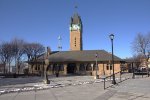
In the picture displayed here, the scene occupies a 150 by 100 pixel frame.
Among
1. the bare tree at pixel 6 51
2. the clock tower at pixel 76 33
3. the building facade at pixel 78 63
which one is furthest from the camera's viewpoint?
the clock tower at pixel 76 33

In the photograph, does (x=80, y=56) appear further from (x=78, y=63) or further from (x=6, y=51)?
(x=6, y=51)

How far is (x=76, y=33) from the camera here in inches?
4847

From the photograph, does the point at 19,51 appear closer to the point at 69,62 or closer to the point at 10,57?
the point at 10,57

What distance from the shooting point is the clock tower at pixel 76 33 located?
121 meters

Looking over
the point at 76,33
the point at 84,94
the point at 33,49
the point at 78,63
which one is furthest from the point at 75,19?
the point at 84,94

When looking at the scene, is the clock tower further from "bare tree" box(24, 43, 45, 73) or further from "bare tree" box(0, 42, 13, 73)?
"bare tree" box(0, 42, 13, 73)

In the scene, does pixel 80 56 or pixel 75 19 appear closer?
pixel 80 56

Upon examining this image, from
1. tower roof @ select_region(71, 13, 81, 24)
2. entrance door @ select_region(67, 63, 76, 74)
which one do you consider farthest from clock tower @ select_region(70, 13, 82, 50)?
entrance door @ select_region(67, 63, 76, 74)

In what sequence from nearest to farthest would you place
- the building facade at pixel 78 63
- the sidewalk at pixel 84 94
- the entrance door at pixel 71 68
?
1. the sidewalk at pixel 84 94
2. the building facade at pixel 78 63
3. the entrance door at pixel 71 68

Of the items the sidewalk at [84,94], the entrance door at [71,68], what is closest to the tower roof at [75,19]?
the entrance door at [71,68]

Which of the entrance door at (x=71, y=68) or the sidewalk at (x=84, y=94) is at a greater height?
the entrance door at (x=71, y=68)

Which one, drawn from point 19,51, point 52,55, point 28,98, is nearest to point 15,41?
point 19,51

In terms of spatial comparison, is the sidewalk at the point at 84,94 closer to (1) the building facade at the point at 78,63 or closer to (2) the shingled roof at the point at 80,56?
(1) the building facade at the point at 78,63

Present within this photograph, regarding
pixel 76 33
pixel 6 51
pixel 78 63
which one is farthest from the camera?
pixel 76 33
